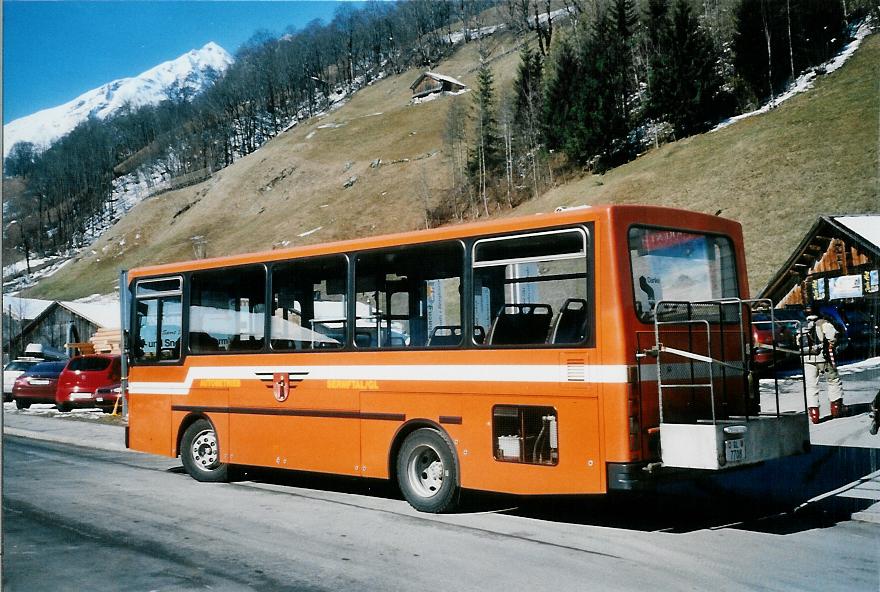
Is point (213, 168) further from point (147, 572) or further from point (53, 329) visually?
point (147, 572)

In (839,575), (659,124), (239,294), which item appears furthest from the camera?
(659,124)

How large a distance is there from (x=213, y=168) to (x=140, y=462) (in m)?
135

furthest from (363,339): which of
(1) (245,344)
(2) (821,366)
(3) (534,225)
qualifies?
(2) (821,366)

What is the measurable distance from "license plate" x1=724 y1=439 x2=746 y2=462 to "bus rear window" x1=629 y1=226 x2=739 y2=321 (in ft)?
4.49

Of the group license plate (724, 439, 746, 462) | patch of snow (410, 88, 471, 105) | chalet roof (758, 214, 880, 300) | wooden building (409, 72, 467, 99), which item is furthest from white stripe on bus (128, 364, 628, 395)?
wooden building (409, 72, 467, 99)

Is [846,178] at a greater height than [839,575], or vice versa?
[846,178]

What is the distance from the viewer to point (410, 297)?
9773 millimetres

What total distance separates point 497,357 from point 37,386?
2538 centimetres

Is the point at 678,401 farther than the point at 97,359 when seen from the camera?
No

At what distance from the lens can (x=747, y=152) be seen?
51.8 m

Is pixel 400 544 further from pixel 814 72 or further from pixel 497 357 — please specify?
pixel 814 72

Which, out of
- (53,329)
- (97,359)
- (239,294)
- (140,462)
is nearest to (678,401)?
(239,294)

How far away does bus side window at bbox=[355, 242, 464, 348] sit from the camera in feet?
30.8

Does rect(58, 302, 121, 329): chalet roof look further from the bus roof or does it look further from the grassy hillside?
the bus roof
